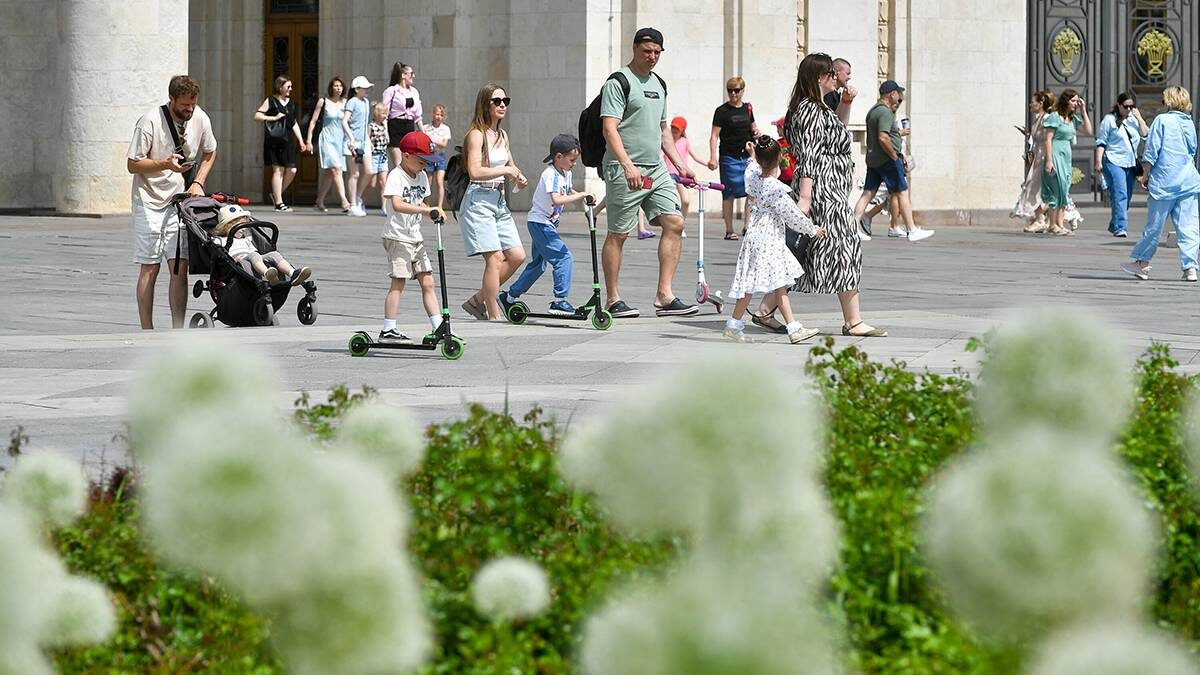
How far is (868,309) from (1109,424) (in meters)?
12.0

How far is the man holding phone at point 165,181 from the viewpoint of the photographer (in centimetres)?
1172

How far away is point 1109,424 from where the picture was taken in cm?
167

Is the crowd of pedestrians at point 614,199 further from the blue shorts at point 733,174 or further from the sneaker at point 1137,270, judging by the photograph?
the blue shorts at point 733,174

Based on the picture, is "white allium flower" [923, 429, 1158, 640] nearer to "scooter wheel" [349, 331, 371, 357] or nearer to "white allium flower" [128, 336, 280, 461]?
"white allium flower" [128, 336, 280, 461]

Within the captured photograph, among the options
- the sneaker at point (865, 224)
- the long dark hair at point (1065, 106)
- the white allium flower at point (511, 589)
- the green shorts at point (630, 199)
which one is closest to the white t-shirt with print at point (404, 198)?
the green shorts at point (630, 199)

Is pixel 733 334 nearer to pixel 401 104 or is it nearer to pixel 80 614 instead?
pixel 80 614

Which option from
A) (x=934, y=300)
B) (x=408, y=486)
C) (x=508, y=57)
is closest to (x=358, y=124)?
(x=508, y=57)

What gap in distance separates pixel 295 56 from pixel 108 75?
5912 mm

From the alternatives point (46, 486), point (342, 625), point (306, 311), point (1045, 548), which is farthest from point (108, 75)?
point (1045, 548)

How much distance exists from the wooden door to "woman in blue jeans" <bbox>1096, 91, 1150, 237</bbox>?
10.5 m

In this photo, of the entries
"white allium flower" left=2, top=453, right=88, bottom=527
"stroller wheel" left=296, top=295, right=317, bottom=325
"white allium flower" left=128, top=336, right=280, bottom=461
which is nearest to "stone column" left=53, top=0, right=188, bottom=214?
"stroller wheel" left=296, top=295, right=317, bottom=325

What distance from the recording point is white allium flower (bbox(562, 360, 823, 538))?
1.28 meters

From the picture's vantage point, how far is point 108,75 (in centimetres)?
2233

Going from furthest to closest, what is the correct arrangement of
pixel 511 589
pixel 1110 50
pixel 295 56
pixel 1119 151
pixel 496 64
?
1. pixel 295 56
2. pixel 1110 50
3. pixel 496 64
4. pixel 1119 151
5. pixel 511 589
